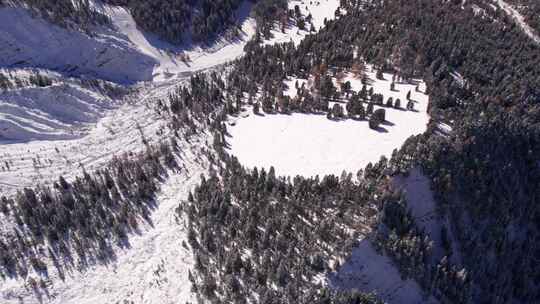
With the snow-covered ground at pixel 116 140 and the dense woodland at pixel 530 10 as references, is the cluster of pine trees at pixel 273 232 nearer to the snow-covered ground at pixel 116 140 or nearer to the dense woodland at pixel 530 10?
the snow-covered ground at pixel 116 140

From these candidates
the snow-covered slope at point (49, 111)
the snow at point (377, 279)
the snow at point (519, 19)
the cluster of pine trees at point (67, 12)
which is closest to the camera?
the snow at point (377, 279)

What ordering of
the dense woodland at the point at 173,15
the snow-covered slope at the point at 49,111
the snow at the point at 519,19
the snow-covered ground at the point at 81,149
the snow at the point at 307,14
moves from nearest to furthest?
the snow-covered ground at the point at 81,149, the snow-covered slope at the point at 49,111, the dense woodland at the point at 173,15, the snow at the point at 519,19, the snow at the point at 307,14

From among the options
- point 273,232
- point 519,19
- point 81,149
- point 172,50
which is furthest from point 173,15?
point 519,19

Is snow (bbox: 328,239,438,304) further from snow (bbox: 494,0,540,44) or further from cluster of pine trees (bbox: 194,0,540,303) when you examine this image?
snow (bbox: 494,0,540,44)

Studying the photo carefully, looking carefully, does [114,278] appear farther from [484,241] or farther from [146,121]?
[484,241]

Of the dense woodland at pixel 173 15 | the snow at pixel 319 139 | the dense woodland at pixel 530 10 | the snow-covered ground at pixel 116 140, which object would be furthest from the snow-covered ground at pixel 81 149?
the dense woodland at pixel 530 10

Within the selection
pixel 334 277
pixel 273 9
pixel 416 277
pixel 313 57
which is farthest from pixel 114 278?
pixel 273 9

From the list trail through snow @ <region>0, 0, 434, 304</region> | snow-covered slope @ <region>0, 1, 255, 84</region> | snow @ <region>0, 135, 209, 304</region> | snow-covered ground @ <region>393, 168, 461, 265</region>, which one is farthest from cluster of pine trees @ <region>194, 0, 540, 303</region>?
snow @ <region>0, 135, 209, 304</region>

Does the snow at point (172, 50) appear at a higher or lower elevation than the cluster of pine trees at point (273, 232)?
higher
